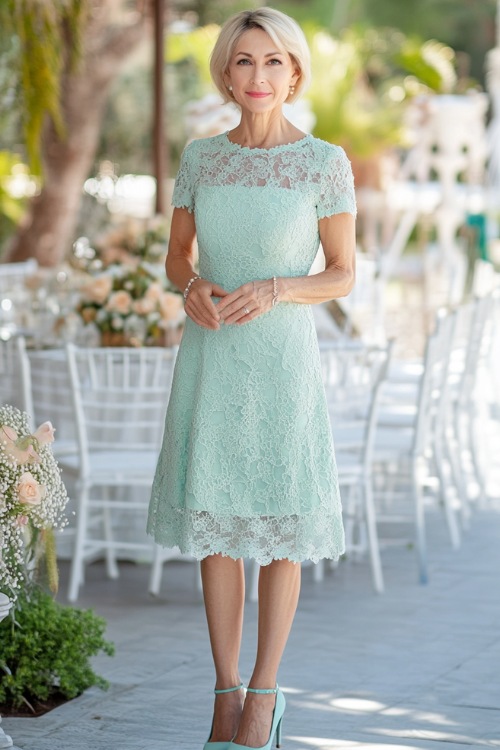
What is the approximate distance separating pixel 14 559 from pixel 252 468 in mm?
745

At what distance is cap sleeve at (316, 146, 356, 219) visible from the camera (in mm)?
3404

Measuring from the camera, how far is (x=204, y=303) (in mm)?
→ 3350

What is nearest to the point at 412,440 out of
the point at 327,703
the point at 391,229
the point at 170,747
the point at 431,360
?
the point at 431,360

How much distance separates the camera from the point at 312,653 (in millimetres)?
4770

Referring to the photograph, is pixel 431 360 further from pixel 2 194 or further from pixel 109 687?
pixel 2 194

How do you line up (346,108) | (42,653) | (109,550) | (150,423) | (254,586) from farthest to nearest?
(346,108) → (109,550) → (150,423) → (254,586) → (42,653)

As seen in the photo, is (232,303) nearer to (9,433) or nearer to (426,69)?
(9,433)

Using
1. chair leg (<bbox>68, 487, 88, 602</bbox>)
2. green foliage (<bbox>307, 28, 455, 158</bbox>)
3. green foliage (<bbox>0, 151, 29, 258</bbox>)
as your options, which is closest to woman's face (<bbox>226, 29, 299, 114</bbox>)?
chair leg (<bbox>68, 487, 88, 602</bbox>)

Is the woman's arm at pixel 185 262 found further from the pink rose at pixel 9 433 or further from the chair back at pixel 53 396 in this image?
the chair back at pixel 53 396

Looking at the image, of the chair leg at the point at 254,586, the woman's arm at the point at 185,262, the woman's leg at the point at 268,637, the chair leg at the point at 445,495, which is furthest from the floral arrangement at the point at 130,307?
the woman's leg at the point at 268,637

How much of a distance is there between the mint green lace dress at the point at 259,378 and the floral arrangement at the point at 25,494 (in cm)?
41

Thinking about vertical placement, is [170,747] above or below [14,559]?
below

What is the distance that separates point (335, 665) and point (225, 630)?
1197 mm

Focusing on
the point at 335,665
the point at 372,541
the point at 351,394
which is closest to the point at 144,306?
the point at 351,394
